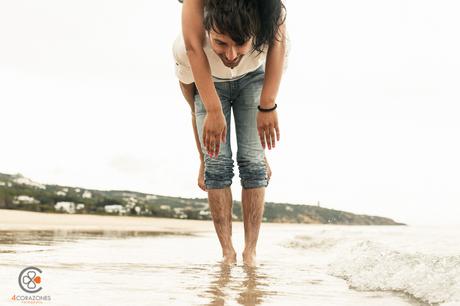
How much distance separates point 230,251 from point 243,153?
2.06 feet

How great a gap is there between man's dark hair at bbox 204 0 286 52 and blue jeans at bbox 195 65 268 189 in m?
0.64

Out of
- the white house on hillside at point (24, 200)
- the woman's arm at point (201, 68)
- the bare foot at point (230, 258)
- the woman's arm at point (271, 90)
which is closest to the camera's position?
the woman's arm at point (201, 68)

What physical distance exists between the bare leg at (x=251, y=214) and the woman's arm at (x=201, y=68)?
2.09 ft

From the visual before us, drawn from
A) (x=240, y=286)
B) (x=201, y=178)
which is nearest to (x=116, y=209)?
(x=201, y=178)

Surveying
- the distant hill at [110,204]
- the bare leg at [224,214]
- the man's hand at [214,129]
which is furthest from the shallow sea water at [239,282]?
the distant hill at [110,204]

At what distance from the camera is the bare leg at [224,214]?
353cm

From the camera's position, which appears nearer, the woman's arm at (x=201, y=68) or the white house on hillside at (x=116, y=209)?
the woman's arm at (x=201, y=68)

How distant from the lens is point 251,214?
3598 mm

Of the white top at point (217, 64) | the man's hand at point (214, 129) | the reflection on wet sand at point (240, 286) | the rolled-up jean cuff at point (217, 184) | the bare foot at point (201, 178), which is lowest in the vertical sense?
the reflection on wet sand at point (240, 286)

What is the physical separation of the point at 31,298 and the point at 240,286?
0.88m

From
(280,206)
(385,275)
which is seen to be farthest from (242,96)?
(280,206)

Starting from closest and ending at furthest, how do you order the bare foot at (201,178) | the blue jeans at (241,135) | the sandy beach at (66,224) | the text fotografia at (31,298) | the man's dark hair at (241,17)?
the text fotografia at (31,298) < the man's dark hair at (241,17) < the blue jeans at (241,135) < the bare foot at (201,178) < the sandy beach at (66,224)

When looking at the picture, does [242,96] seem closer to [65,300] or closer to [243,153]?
[243,153]
